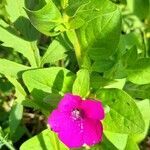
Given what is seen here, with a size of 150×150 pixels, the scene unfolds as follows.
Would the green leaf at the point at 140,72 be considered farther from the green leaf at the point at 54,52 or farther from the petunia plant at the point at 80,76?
the green leaf at the point at 54,52

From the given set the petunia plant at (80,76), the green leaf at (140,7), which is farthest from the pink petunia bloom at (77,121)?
the green leaf at (140,7)

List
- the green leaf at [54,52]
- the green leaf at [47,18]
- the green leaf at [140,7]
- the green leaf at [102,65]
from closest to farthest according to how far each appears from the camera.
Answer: the green leaf at [47,18], the green leaf at [102,65], the green leaf at [54,52], the green leaf at [140,7]

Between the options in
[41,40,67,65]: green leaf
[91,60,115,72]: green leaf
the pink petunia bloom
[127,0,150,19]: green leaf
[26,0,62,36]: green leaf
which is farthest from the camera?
[127,0,150,19]: green leaf

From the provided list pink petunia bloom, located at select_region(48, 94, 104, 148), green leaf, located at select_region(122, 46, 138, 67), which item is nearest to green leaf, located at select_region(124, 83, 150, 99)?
green leaf, located at select_region(122, 46, 138, 67)

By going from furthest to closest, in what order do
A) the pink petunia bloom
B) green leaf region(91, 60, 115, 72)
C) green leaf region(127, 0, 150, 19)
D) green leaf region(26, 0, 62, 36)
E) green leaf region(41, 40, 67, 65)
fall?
green leaf region(127, 0, 150, 19) → green leaf region(41, 40, 67, 65) → green leaf region(91, 60, 115, 72) → the pink petunia bloom → green leaf region(26, 0, 62, 36)

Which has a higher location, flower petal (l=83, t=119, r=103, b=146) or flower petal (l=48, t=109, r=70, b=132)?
flower petal (l=48, t=109, r=70, b=132)

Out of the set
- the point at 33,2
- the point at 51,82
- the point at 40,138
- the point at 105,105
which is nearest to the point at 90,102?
the point at 105,105

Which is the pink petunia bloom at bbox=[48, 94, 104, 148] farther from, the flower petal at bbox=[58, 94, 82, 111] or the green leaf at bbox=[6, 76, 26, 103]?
the green leaf at bbox=[6, 76, 26, 103]

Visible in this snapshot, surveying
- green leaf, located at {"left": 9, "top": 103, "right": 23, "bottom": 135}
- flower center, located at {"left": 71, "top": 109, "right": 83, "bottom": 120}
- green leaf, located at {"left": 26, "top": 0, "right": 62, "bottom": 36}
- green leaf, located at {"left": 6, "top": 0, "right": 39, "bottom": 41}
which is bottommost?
green leaf, located at {"left": 9, "top": 103, "right": 23, "bottom": 135}
